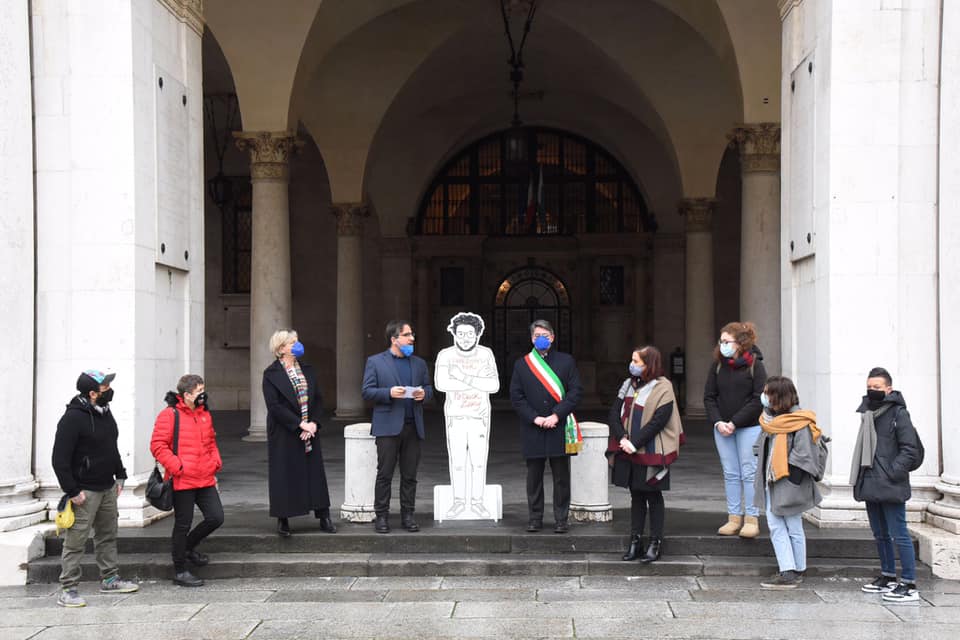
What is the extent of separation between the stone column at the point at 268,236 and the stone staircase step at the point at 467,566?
9.04m

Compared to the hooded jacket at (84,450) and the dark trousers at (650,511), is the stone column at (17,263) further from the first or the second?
the dark trousers at (650,511)

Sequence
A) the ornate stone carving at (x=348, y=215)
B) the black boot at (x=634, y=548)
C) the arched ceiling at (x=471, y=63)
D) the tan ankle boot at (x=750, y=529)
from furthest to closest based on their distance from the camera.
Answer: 1. the ornate stone carving at (x=348, y=215)
2. the arched ceiling at (x=471, y=63)
3. the tan ankle boot at (x=750, y=529)
4. the black boot at (x=634, y=548)

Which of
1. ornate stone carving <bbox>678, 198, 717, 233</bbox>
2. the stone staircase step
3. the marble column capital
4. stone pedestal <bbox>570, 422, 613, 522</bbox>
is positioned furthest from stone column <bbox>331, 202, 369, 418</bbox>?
the stone staircase step

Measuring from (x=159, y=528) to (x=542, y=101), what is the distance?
795 inches

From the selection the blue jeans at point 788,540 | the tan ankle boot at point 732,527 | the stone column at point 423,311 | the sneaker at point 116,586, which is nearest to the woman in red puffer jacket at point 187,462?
the sneaker at point 116,586

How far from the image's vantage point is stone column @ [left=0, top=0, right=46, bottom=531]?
835 centimetres

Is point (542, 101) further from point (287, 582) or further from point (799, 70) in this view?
point (287, 582)

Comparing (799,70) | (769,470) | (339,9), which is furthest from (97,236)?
(339,9)

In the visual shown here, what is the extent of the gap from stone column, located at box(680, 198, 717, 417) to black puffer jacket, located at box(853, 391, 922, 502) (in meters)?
14.6

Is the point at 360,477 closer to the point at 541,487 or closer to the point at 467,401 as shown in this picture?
the point at 467,401

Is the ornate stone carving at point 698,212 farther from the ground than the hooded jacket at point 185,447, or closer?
farther from the ground

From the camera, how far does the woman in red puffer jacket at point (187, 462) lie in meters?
7.50

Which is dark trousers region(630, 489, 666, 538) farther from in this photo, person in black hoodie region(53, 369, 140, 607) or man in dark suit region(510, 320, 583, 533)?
person in black hoodie region(53, 369, 140, 607)

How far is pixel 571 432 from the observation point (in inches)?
335
